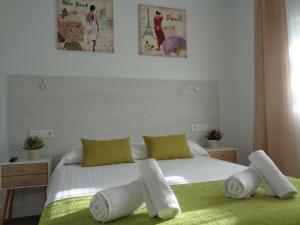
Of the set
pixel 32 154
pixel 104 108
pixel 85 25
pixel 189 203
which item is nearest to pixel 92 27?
pixel 85 25

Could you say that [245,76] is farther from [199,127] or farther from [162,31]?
[162,31]

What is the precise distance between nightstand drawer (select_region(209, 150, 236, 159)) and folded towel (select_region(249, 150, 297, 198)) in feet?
5.37

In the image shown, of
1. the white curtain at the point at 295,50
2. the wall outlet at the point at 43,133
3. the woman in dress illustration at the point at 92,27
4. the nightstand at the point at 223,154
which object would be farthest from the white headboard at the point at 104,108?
the white curtain at the point at 295,50

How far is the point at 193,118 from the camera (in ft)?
11.9

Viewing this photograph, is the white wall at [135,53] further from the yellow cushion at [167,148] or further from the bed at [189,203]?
the bed at [189,203]

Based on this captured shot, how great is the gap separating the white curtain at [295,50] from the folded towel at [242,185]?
63.4 inches

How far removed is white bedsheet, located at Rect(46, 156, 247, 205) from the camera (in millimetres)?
1769

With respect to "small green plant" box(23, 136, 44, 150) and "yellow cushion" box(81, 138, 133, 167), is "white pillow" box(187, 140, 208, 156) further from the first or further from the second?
"small green plant" box(23, 136, 44, 150)

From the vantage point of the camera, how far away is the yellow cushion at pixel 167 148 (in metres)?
2.94

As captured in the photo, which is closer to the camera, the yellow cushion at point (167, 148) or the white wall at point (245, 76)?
the yellow cushion at point (167, 148)

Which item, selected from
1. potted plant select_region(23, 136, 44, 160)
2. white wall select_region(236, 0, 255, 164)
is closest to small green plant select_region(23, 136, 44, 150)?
potted plant select_region(23, 136, 44, 160)

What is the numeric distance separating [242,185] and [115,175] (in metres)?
1.10

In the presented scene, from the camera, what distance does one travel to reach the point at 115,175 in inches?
87.1

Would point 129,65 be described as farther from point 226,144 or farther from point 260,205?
point 260,205
